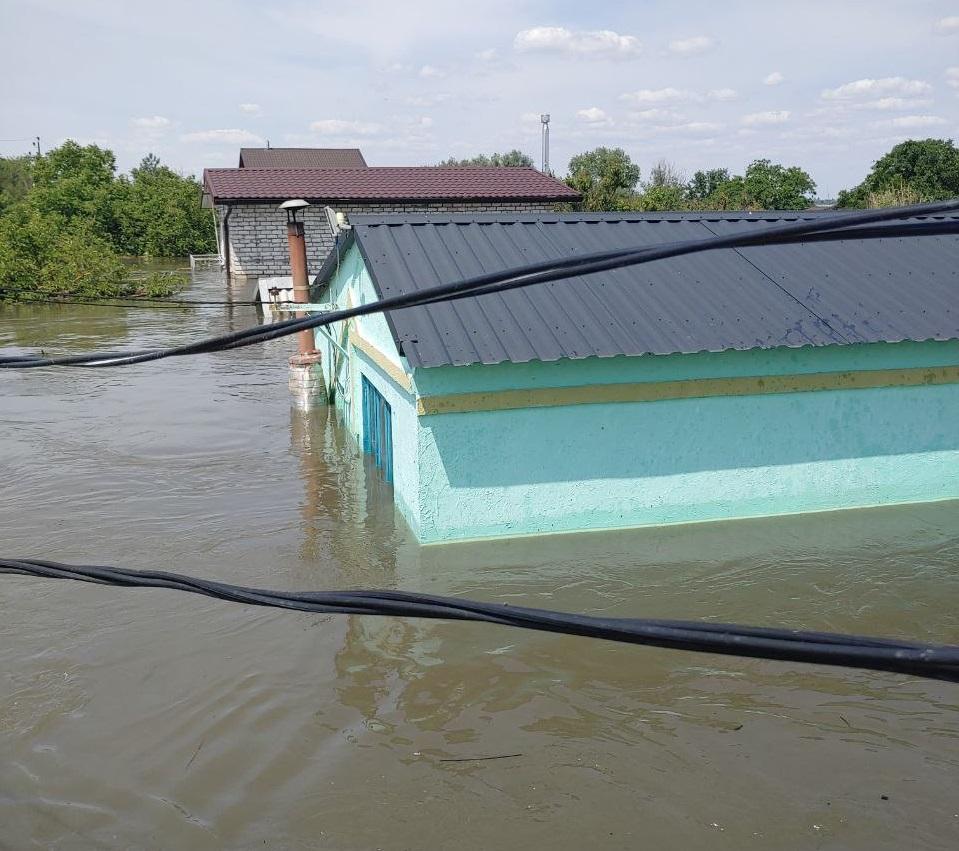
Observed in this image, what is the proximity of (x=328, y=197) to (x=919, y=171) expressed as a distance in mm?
26308

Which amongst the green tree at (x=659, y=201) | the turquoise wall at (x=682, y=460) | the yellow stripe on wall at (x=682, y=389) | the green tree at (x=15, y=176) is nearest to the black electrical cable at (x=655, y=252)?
the yellow stripe on wall at (x=682, y=389)

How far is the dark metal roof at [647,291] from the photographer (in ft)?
26.6

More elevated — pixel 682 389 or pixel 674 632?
pixel 682 389

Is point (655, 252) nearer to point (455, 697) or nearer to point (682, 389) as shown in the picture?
point (455, 697)

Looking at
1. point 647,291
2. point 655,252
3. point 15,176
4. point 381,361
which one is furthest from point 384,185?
point 15,176

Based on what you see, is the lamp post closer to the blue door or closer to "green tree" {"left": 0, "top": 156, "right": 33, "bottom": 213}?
the blue door

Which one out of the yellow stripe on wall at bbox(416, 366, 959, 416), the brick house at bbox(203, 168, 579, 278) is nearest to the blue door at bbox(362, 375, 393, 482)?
the yellow stripe on wall at bbox(416, 366, 959, 416)

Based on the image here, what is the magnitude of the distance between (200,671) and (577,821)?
3.02 metres

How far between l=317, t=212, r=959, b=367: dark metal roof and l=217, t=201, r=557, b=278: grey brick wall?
20824 millimetres

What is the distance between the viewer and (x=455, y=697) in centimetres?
618

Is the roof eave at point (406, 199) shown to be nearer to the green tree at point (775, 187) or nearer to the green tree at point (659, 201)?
the green tree at point (659, 201)

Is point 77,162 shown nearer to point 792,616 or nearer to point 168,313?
point 168,313

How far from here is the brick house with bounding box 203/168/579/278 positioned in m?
30.2

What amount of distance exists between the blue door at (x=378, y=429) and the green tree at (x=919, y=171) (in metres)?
33.1
